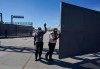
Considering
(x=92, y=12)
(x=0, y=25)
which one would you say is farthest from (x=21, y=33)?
(x=92, y=12)

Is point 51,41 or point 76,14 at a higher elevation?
point 76,14

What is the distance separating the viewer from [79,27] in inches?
450

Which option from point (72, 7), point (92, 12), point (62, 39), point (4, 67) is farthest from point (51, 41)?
point (92, 12)

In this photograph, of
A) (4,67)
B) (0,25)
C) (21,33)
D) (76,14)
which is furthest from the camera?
(0,25)

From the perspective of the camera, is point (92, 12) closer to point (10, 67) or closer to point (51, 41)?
point (51, 41)

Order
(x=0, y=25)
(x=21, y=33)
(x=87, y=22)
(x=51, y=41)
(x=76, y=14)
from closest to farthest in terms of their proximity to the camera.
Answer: (x=51, y=41)
(x=76, y=14)
(x=87, y=22)
(x=21, y=33)
(x=0, y=25)

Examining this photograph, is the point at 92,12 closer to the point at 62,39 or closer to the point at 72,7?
the point at 72,7

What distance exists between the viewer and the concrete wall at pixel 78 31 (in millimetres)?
10097

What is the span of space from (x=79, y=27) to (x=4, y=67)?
16.2ft

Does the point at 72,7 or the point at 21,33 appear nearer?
the point at 72,7

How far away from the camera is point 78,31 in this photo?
11.3 metres

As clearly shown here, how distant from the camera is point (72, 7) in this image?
10.5m

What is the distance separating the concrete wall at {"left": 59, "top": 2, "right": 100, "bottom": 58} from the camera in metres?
10.1

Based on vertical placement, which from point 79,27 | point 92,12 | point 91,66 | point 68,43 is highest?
point 92,12
